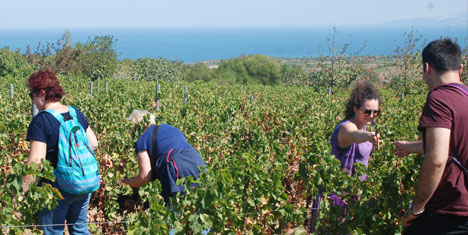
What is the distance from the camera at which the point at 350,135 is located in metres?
3.15

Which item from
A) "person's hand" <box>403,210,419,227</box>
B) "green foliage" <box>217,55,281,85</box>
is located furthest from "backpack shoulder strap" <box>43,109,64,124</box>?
"green foliage" <box>217,55,281,85</box>

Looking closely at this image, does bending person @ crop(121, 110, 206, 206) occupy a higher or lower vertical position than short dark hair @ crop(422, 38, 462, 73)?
lower

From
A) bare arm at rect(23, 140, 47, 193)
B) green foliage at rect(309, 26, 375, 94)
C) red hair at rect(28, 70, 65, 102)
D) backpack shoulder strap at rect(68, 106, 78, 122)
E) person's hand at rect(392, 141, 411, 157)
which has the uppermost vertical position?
red hair at rect(28, 70, 65, 102)

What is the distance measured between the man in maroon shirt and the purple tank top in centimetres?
105

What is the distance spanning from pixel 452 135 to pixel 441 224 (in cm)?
43

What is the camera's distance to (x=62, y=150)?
304 centimetres

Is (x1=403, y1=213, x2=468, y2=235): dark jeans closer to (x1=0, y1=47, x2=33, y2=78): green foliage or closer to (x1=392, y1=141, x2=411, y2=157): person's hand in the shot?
(x1=392, y1=141, x2=411, y2=157): person's hand

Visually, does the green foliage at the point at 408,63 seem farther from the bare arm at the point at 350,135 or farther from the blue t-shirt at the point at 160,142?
the blue t-shirt at the point at 160,142

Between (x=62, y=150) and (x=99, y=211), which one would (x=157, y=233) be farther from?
(x=99, y=211)

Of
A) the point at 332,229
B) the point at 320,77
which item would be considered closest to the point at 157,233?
the point at 332,229

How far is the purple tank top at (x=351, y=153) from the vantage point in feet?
11.0

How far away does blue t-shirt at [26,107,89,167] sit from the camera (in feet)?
9.73

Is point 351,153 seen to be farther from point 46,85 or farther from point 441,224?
point 46,85

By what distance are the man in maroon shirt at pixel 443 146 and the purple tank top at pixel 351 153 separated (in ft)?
3.45
